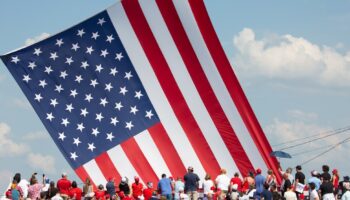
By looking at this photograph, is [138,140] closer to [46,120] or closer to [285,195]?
[46,120]

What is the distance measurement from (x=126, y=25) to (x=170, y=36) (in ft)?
6.05

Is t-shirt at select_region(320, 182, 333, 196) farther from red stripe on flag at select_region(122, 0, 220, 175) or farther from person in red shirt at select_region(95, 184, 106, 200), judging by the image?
person in red shirt at select_region(95, 184, 106, 200)

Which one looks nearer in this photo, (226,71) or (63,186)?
(63,186)

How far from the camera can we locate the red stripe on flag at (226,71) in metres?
45.3

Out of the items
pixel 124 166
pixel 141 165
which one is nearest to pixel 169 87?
pixel 141 165

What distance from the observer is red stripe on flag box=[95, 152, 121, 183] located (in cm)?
4481

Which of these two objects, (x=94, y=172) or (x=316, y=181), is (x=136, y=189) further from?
(x=316, y=181)

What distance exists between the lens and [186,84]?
45438 mm

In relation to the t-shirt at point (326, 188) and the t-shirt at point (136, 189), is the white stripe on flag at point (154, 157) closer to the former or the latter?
the t-shirt at point (136, 189)

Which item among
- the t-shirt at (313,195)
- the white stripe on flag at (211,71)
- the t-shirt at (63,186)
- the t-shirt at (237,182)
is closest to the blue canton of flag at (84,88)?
the white stripe on flag at (211,71)

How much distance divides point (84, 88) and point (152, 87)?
9.05 ft

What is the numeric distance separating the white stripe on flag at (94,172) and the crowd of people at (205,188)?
42 centimetres

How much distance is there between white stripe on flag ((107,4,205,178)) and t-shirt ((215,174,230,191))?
7.72 feet

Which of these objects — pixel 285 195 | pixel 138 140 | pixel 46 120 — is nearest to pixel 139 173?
pixel 138 140
